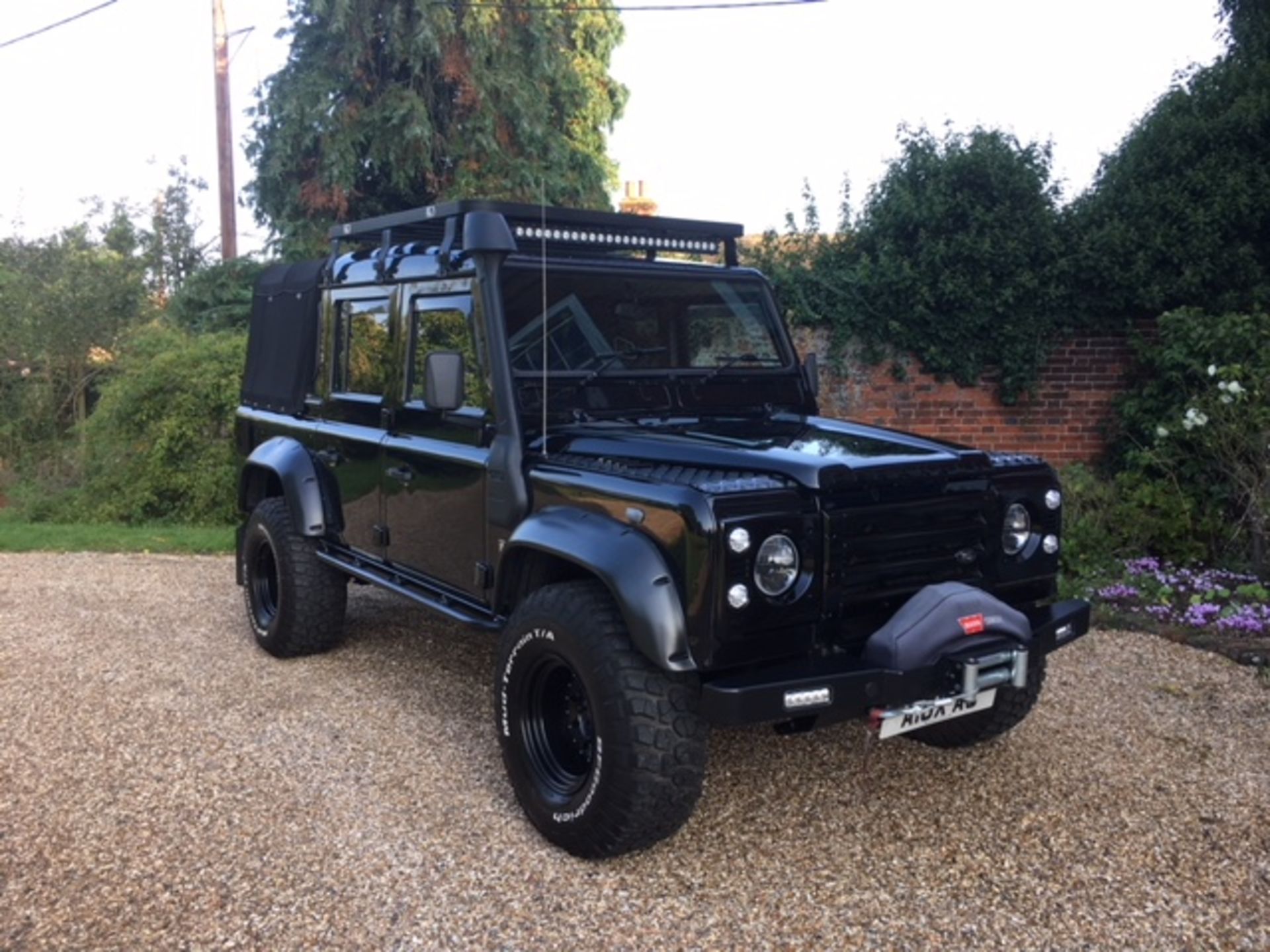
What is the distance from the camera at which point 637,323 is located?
4508mm

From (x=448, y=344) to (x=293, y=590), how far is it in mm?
1788

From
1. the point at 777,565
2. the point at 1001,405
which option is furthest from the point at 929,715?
the point at 1001,405

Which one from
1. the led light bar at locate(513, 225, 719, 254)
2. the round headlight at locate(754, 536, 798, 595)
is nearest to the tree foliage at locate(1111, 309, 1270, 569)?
the led light bar at locate(513, 225, 719, 254)

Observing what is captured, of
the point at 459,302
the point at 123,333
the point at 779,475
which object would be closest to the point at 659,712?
the point at 779,475

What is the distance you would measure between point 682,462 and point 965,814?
159 cm

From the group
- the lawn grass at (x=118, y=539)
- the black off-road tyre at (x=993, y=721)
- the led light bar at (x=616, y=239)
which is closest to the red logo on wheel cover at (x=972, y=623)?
the black off-road tyre at (x=993, y=721)

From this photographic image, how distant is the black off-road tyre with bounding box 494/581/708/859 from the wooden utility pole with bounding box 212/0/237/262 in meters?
12.1

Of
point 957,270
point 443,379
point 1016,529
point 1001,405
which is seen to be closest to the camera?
point 1016,529

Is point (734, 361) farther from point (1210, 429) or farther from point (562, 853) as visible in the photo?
point (1210, 429)

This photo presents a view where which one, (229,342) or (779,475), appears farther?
(229,342)

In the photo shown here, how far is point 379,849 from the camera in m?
3.58

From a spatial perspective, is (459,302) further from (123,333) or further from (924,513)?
(123,333)

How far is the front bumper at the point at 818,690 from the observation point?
120 inches

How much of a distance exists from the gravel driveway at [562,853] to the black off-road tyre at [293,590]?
211 mm
